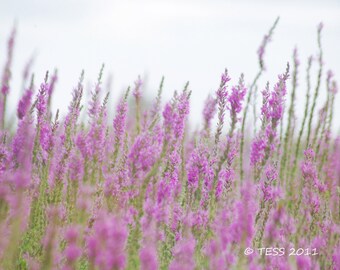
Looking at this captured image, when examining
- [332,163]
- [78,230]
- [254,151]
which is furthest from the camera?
[332,163]

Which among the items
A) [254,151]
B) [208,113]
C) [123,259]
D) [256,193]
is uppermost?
[208,113]

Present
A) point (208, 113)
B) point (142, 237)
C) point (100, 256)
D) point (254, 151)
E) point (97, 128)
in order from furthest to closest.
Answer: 1. point (208, 113)
2. point (254, 151)
3. point (97, 128)
4. point (142, 237)
5. point (100, 256)

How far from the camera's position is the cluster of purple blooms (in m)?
2.35

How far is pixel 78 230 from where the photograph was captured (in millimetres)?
1960

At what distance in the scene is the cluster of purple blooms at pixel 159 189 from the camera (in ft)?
7.72

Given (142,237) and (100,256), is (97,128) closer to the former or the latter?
(142,237)

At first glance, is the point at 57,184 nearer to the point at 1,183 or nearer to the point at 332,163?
the point at 1,183

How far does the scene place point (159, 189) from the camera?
2756mm

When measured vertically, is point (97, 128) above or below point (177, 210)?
above

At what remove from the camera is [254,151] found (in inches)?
118

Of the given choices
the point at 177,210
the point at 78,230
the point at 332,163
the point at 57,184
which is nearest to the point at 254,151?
the point at 177,210

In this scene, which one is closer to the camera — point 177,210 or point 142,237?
point 142,237

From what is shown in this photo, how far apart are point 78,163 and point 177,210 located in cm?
103

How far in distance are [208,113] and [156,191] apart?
84 centimetres
